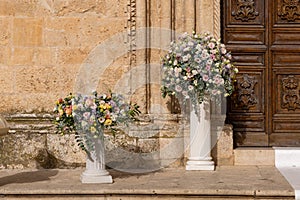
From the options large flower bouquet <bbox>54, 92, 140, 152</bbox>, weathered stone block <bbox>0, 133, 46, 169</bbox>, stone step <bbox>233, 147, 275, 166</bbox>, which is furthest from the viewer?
stone step <bbox>233, 147, 275, 166</bbox>

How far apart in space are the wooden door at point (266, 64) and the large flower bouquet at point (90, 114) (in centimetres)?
182

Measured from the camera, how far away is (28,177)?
19.5 ft

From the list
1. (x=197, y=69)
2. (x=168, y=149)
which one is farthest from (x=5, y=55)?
(x=197, y=69)

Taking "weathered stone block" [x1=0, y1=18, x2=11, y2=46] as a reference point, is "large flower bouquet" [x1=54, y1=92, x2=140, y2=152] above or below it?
below

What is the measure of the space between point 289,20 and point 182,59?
1561 mm

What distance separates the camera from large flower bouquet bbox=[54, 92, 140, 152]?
214 inches

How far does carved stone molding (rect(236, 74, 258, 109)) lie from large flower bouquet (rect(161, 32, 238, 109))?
0.77 m

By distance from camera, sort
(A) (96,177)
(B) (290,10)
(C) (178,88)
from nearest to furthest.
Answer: (A) (96,177), (C) (178,88), (B) (290,10)

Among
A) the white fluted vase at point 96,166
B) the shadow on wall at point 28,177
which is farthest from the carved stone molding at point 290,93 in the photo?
the shadow on wall at point 28,177

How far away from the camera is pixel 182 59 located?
238 inches

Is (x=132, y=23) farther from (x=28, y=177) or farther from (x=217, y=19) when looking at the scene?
(x=28, y=177)

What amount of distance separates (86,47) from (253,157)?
6.63ft

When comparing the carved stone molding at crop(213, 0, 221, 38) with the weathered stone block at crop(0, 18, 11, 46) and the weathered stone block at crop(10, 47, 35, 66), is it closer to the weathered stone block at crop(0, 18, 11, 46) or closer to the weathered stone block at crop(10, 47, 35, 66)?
the weathered stone block at crop(10, 47, 35, 66)

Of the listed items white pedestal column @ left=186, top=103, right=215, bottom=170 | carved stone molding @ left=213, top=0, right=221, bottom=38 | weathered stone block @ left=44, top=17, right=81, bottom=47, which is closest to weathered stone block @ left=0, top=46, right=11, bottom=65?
weathered stone block @ left=44, top=17, right=81, bottom=47
